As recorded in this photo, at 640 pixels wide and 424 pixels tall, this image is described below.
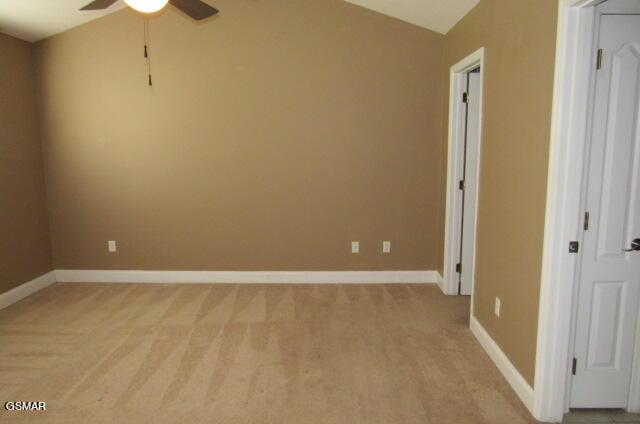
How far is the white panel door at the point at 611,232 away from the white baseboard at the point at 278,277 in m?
2.26

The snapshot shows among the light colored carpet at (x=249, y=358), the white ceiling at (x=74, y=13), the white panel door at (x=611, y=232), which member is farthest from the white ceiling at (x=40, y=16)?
the white panel door at (x=611, y=232)

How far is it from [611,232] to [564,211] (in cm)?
33

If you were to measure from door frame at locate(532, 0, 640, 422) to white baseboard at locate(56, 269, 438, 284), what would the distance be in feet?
7.54

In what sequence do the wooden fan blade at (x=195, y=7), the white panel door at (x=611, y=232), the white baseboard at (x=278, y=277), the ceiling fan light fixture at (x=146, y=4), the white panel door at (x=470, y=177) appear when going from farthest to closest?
the white baseboard at (x=278, y=277) → the white panel door at (x=470, y=177) → the wooden fan blade at (x=195, y=7) → the white panel door at (x=611, y=232) → the ceiling fan light fixture at (x=146, y=4)

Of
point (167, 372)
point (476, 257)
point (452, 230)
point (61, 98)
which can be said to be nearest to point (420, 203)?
point (452, 230)

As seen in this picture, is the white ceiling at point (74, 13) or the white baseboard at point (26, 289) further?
the white baseboard at point (26, 289)

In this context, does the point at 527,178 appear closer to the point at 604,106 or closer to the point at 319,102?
the point at 604,106

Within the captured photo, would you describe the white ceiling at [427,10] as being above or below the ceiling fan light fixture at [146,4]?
above

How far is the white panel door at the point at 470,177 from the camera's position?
3992mm

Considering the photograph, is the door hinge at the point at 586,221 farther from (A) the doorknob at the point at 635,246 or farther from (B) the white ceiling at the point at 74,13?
(B) the white ceiling at the point at 74,13

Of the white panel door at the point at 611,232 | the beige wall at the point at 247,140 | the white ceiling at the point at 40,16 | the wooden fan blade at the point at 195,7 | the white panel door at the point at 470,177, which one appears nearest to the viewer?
the white panel door at the point at 611,232

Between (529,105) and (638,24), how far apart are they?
1.99 feet

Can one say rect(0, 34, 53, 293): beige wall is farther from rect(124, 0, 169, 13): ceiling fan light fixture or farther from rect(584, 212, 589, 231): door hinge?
rect(584, 212, 589, 231): door hinge

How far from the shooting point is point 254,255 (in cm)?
464
